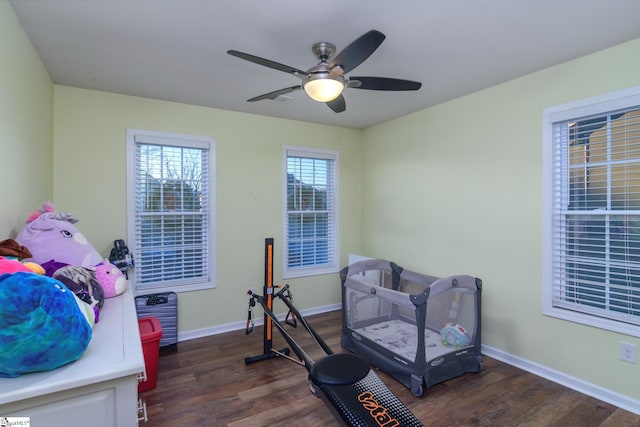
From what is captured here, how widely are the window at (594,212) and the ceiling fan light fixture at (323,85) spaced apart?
1950 mm

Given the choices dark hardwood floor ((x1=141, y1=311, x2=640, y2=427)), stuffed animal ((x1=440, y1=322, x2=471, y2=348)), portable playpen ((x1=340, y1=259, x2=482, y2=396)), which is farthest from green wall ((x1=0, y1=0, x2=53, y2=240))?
stuffed animal ((x1=440, y1=322, x2=471, y2=348))

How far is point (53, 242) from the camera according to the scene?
73.9 inches

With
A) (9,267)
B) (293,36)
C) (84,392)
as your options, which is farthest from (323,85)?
(84,392)

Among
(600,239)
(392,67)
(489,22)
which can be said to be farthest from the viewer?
(392,67)

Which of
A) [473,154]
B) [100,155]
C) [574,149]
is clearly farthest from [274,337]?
[574,149]

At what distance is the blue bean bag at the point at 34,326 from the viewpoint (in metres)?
0.91

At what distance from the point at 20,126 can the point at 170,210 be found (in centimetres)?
165

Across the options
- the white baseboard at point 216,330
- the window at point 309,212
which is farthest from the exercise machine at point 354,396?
the window at point 309,212

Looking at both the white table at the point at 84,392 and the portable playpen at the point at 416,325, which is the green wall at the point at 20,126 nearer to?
the white table at the point at 84,392

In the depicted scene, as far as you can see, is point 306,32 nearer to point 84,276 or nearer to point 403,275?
point 84,276

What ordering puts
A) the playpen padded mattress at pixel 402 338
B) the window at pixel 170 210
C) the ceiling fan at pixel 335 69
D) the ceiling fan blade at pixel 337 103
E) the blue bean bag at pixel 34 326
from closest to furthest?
the blue bean bag at pixel 34 326 → the ceiling fan at pixel 335 69 → the ceiling fan blade at pixel 337 103 → the playpen padded mattress at pixel 402 338 → the window at pixel 170 210

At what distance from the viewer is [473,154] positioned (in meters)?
3.35

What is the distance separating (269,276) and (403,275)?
4.67 ft

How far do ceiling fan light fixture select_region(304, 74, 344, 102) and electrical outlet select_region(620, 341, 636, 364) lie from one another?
2779mm
